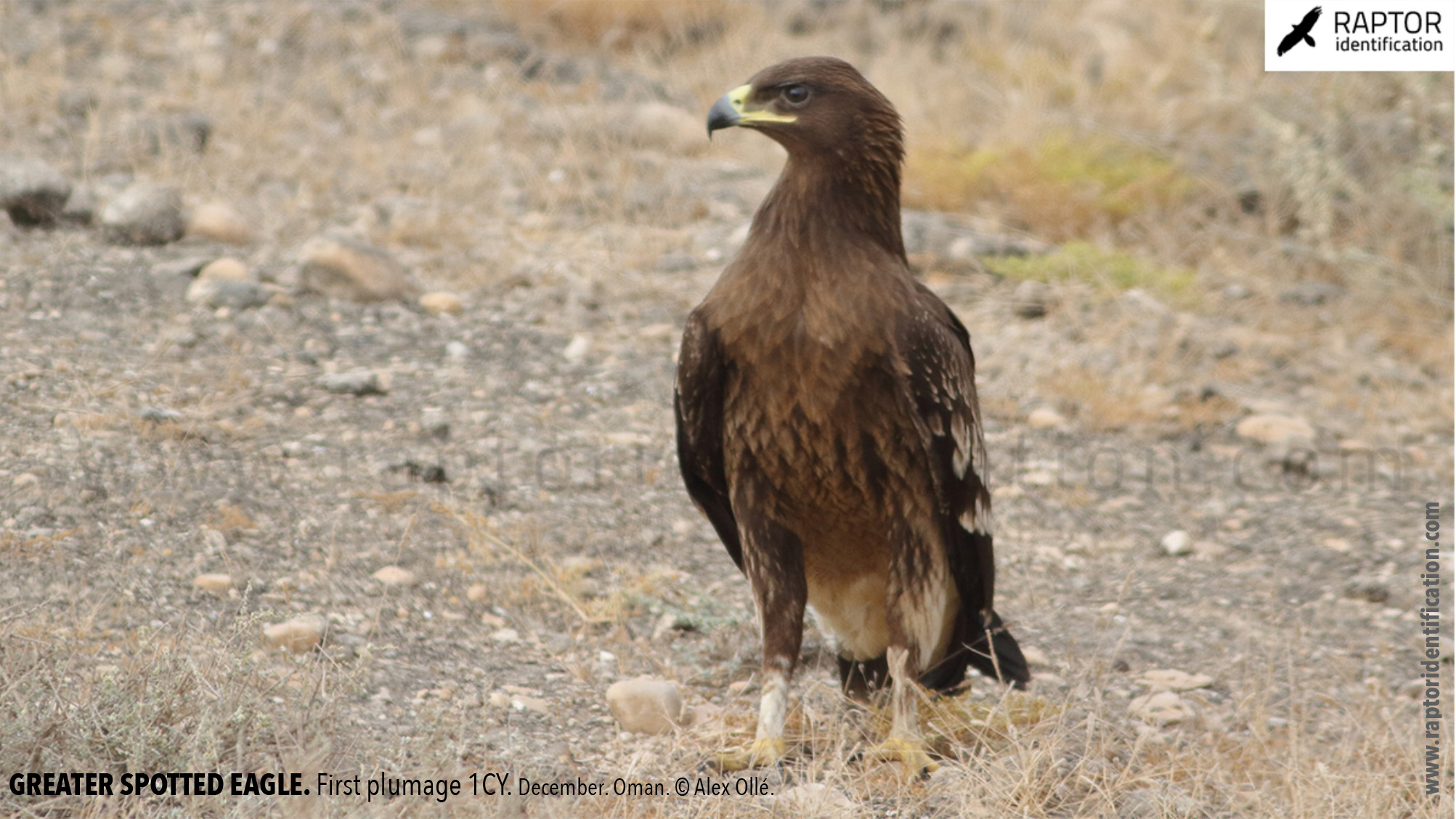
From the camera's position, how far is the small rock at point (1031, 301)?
7.55 metres

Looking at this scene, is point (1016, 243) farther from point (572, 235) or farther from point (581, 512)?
point (581, 512)

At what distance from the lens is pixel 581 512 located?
551 cm

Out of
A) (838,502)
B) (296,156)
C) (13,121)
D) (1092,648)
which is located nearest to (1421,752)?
(1092,648)

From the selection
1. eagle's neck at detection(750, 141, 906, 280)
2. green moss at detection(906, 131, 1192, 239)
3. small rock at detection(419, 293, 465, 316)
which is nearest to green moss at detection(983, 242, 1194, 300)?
green moss at detection(906, 131, 1192, 239)

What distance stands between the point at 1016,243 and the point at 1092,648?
3423 millimetres

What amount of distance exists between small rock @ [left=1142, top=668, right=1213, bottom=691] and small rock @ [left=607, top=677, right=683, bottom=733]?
1728mm

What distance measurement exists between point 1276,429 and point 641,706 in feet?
12.5

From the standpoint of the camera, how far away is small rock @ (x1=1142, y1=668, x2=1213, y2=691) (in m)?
4.89

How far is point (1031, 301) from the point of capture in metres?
7.59

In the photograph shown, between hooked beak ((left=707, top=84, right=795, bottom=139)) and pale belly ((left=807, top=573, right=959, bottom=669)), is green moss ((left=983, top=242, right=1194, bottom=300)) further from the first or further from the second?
hooked beak ((left=707, top=84, right=795, bottom=139))

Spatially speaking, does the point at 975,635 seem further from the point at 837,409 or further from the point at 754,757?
the point at 837,409

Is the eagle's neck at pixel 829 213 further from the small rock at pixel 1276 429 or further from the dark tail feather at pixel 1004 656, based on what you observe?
the small rock at pixel 1276 429

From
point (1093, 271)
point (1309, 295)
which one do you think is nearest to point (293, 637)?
point (1093, 271)

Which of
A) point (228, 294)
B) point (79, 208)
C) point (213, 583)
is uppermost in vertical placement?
point (79, 208)
